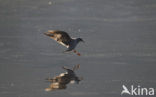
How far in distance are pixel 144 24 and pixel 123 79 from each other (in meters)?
6.71

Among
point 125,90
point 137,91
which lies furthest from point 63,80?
point 137,91

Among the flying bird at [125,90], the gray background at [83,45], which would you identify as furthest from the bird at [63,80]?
the flying bird at [125,90]

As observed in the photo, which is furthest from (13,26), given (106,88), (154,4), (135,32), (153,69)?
(106,88)

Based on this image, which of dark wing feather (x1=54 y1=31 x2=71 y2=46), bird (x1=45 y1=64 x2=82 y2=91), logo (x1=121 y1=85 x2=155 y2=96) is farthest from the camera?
dark wing feather (x1=54 y1=31 x2=71 y2=46)

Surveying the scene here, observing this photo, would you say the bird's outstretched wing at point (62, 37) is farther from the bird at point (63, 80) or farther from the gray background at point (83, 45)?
the bird at point (63, 80)

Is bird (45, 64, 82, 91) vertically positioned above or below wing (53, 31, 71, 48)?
below

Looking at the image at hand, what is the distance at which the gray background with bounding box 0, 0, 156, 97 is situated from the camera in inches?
352

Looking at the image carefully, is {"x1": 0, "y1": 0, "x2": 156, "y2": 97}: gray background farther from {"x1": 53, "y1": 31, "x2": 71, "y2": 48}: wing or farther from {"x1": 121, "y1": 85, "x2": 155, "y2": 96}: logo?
{"x1": 53, "y1": 31, "x2": 71, "y2": 48}: wing

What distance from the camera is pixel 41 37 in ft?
48.4

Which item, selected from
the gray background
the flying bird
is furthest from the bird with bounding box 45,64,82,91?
the flying bird

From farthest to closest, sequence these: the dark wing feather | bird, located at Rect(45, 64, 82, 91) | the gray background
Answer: the dark wing feather → the gray background → bird, located at Rect(45, 64, 82, 91)

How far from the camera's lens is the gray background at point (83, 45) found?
8.95 m

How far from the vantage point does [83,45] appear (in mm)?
13664

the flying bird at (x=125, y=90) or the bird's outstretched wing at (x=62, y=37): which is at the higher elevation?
the bird's outstretched wing at (x=62, y=37)
